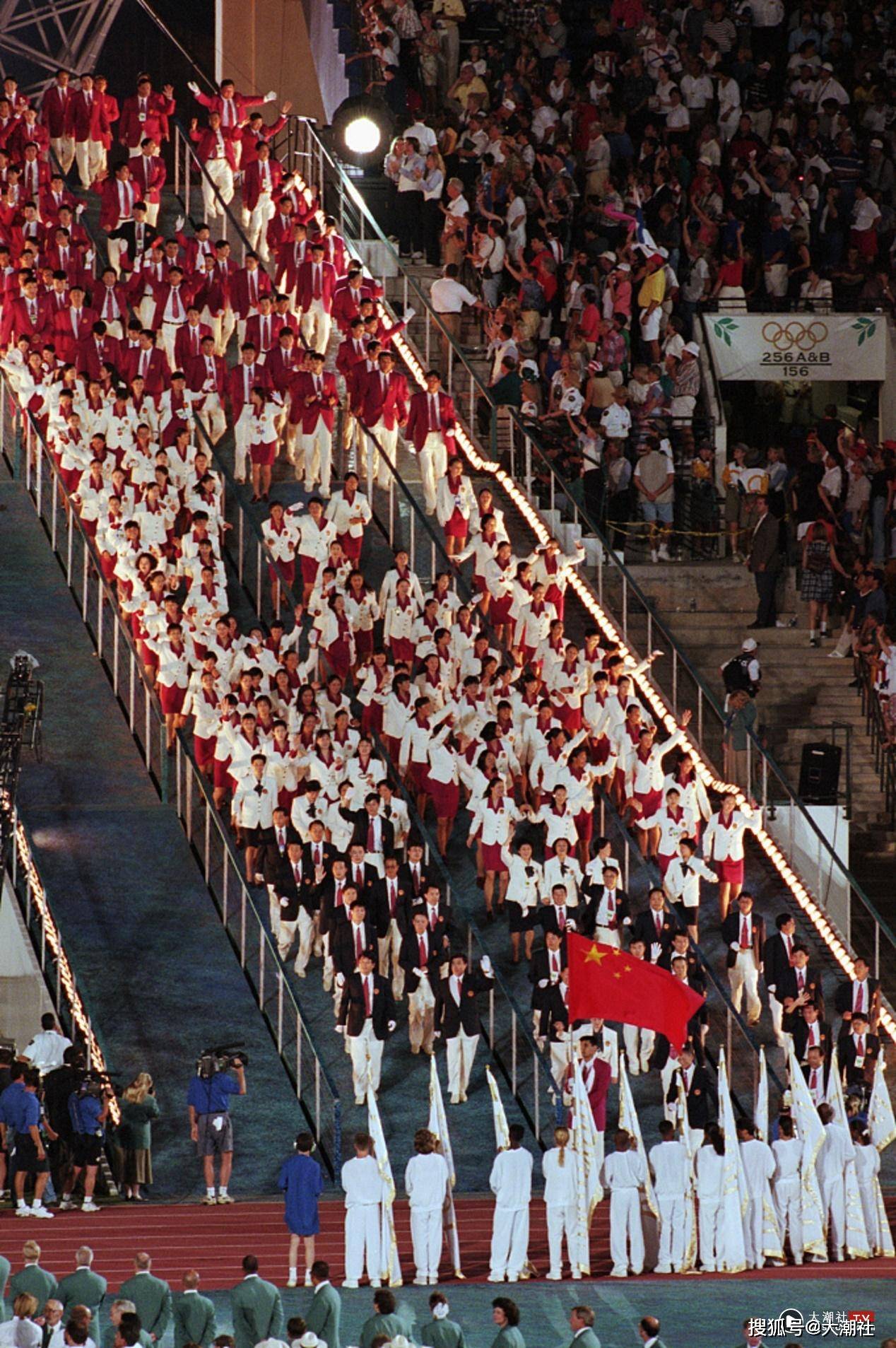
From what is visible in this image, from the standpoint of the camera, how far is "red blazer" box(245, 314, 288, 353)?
27625 millimetres

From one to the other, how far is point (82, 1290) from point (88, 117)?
1695 centimetres

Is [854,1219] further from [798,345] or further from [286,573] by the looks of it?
[798,345]

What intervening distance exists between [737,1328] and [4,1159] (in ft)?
17.3

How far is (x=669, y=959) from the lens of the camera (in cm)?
2109

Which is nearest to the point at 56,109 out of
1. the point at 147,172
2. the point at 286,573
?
the point at 147,172

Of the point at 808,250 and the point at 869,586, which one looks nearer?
the point at 869,586

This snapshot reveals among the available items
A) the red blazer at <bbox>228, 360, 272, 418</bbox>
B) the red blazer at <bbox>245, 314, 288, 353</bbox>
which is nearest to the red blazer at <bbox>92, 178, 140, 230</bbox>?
the red blazer at <bbox>245, 314, 288, 353</bbox>

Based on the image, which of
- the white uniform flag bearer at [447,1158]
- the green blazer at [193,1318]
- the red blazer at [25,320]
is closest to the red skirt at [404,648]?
the red blazer at [25,320]

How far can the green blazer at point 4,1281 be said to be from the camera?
1582cm

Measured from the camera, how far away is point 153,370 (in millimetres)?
27281

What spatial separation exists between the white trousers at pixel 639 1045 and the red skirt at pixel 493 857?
1.78 meters

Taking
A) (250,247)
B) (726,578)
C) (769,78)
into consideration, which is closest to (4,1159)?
(726,578)

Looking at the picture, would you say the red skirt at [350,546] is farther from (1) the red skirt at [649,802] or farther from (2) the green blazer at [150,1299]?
(2) the green blazer at [150,1299]

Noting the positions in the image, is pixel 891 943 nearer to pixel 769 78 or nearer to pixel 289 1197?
pixel 289 1197
